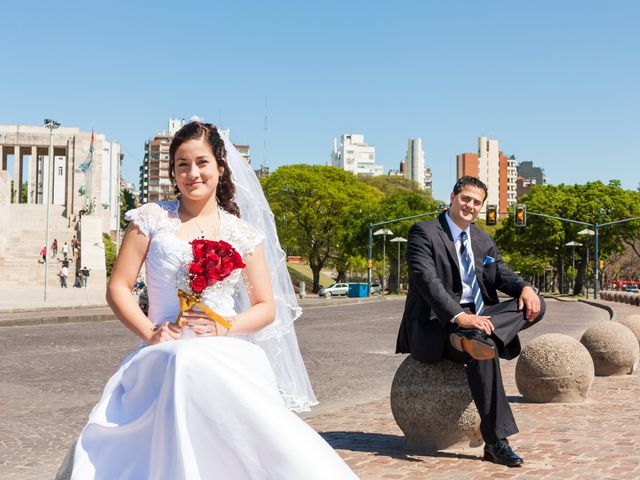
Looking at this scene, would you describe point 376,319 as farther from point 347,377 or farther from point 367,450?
point 367,450

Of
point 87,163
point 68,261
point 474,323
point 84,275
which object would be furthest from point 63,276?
point 474,323

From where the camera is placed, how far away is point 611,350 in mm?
12047

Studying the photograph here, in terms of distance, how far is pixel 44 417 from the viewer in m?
8.56

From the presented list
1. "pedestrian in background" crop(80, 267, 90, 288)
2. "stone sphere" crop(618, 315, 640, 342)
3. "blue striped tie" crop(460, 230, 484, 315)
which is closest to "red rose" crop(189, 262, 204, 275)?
"blue striped tie" crop(460, 230, 484, 315)

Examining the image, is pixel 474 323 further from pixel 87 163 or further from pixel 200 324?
pixel 87 163

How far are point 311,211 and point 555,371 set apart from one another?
6000 cm

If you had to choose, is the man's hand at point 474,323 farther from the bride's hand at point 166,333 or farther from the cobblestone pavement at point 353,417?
the bride's hand at point 166,333

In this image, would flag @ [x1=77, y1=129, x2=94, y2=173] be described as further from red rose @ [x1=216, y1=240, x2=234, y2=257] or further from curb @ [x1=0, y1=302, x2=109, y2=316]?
red rose @ [x1=216, y1=240, x2=234, y2=257]

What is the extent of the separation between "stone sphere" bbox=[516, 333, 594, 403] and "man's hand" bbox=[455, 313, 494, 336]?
3503mm

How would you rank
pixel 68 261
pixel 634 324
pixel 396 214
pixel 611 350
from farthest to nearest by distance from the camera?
pixel 396 214, pixel 68 261, pixel 634 324, pixel 611 350

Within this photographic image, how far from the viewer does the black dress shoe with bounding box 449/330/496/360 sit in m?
5.87

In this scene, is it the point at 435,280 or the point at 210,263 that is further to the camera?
the point at 435,280

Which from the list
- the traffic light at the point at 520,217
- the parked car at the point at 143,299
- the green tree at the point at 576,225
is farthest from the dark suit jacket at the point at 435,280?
the green tree at the point at 576,225

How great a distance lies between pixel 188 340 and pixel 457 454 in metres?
3.63
